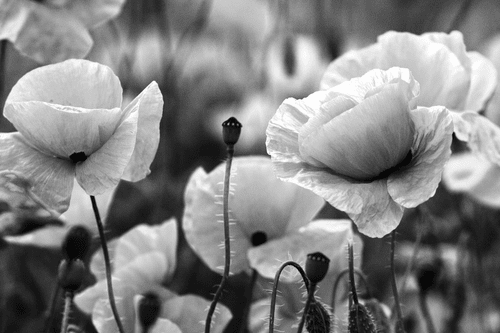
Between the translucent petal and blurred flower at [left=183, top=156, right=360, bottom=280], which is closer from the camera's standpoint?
the translucent petal

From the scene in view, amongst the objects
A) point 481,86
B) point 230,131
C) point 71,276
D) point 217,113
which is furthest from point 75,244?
point 217,113

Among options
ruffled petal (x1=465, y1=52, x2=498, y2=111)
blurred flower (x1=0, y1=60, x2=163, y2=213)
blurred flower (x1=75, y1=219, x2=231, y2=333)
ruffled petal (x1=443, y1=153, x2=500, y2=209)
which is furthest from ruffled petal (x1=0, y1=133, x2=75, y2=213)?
ruffled petal (x1=443, y1=153, x2=500, y2=209)

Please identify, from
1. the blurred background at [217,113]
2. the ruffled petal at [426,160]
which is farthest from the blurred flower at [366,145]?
the blurred background at [217,113]

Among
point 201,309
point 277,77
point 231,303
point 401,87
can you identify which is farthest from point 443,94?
point 277,77

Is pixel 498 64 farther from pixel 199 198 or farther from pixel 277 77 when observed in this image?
pixel 199 198

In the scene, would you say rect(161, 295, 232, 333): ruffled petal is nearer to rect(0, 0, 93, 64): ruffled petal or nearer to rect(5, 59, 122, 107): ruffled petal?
rect(5, 59, 122, 107): ruffled petal

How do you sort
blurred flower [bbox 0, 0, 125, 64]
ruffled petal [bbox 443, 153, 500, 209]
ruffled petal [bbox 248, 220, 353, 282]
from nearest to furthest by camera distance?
1. ruffled petal [bbox 248, 220, 353, 282]
2. blurred flower [bbox 0, 0, 125, 64]
3. ruffled petal [bbox 443, 153, 500, 209]
